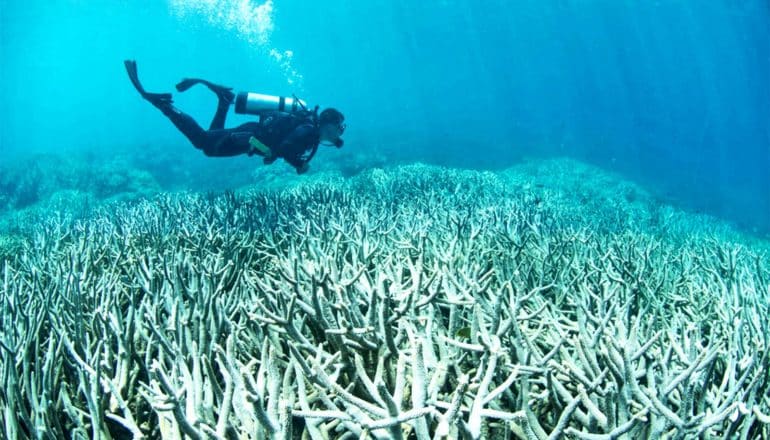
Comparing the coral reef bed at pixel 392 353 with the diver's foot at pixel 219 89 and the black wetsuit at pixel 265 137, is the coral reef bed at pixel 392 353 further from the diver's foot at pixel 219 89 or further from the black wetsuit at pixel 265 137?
the diver's foot at pixel 219 89

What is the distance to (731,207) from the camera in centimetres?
3050

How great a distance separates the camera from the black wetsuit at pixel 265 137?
7.15m

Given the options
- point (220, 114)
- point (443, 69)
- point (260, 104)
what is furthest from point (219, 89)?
point (443, 69)

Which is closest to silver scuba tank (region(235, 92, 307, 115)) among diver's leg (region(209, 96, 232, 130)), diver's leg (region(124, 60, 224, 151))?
diver's leg (region(209, 96, 232, 130))

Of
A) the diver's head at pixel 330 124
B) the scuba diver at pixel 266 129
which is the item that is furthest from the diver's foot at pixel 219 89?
the diver's head at pixel 330 124

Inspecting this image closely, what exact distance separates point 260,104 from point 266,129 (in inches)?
38.1

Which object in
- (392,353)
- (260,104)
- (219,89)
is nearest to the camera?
(392,353)

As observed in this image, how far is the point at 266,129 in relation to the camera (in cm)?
761

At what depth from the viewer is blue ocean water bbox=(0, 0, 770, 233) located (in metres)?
39.3

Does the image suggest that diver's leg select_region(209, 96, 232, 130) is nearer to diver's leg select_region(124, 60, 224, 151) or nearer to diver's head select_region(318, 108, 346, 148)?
diver's leg select_region(124, 60, 224, 151)

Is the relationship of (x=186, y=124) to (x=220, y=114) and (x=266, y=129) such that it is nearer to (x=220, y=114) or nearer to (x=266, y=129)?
(x=220, y=114)

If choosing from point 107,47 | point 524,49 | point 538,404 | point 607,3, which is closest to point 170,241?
point 538,404

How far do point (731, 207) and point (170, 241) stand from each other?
3915cm

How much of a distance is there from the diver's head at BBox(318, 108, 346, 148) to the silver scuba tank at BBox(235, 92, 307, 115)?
1222 mm
